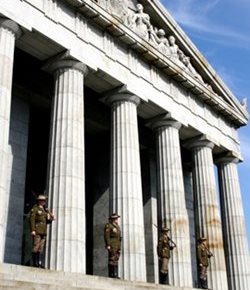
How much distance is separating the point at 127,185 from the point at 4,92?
740 centimetres

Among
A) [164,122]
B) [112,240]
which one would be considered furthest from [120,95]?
[112,240]

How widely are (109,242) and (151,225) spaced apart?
1060 centimetres

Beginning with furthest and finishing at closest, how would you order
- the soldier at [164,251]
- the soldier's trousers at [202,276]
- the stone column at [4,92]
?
1. the soldier's trousers at [202,276]
2. the soldier at [164,251]
3. the stone column at [4,92]

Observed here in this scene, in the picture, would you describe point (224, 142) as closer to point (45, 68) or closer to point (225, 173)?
point (225, 173)

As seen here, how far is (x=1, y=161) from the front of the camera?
16.5 m

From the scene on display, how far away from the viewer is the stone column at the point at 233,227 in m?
28.7

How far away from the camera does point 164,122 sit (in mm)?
26328

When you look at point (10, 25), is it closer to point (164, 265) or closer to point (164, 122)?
point (164, 122)

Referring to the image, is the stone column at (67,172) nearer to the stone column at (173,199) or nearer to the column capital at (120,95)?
the column capital at (120,95)

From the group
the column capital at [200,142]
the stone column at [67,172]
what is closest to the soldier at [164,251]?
the stone column at [67,172]

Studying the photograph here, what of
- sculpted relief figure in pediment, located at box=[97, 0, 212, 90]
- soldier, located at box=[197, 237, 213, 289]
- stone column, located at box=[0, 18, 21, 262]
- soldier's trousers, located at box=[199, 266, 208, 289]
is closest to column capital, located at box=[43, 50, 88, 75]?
stone column, located at box=[0, 18, 21, 262]

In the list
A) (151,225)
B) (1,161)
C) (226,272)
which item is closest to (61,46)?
(1,161)

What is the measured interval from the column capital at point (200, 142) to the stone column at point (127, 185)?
6587mm

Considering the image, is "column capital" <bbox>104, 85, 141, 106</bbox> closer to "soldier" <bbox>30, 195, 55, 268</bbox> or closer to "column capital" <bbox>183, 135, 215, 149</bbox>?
"column capital" <bbox>183, 135, 215, 149</bbox>
